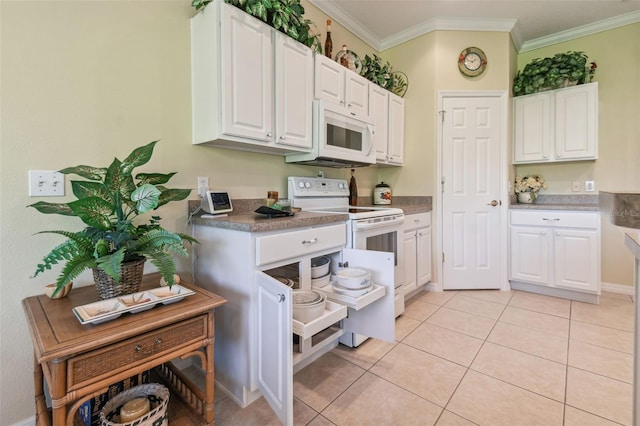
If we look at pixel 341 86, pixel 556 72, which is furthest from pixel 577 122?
pixel 341 86

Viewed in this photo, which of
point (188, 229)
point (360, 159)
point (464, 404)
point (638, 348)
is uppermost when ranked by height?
point (360, 159)

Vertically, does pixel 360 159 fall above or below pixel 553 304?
above

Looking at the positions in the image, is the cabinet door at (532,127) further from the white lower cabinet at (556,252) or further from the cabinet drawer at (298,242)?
the cabinet drawer at (298,242)

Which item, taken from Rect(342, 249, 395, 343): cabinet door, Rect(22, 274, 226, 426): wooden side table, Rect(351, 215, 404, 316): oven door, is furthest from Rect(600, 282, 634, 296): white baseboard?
Rect(22, 274, 226, 426): wooden side table

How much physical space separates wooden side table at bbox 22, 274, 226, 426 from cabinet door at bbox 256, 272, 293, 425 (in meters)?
0.21

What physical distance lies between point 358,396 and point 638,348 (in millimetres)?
1129

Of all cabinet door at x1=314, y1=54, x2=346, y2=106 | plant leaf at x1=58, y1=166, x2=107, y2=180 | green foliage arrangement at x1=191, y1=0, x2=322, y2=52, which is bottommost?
plant leaf at x1=58, y1=166, x2=107, y2=180

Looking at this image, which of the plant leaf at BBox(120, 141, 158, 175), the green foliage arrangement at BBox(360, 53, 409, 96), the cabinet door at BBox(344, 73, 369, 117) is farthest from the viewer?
the green foliage arrangement at BBox(360, 53, 409, 96)

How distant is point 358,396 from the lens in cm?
151

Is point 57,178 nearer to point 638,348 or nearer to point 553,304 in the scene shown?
point 638,348

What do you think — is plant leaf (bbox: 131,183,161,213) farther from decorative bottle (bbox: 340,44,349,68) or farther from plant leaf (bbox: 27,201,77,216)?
decorative bottle (bbox: 340,44,349,68)

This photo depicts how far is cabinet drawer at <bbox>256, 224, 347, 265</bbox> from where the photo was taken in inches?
55.5

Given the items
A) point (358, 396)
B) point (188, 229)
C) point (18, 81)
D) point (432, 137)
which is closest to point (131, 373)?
point (188, 229)

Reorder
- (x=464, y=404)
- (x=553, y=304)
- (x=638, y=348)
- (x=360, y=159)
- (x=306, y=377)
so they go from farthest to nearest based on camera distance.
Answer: (x=553, y=304) → (x=360, y=159) → (x=306, y=377) → (x=464, y=404) → (x=638, y=348)
